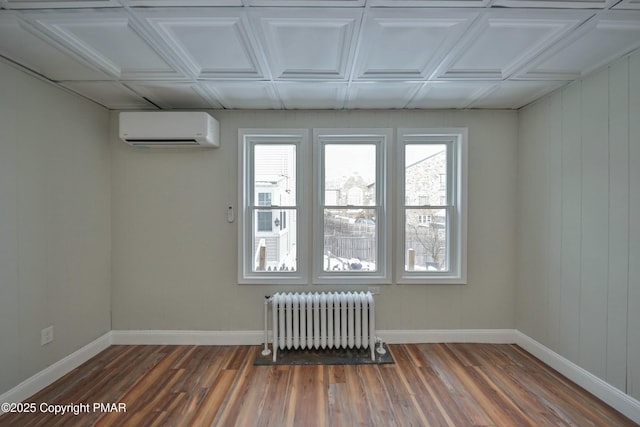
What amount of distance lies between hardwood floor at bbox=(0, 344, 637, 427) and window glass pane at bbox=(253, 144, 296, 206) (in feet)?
5.24

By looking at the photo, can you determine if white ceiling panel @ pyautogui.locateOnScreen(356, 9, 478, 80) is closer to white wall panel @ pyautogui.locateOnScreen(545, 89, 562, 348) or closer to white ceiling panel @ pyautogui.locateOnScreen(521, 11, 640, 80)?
white ceiling panel @ pyautogui.locateOnScreen(521, 11, 640, 80)

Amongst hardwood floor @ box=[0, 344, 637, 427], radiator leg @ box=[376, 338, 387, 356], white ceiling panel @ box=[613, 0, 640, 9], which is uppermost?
white ceiling panel @ box=[613, 0, 640, 9]

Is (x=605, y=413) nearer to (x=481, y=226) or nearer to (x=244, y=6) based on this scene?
(x=481, y=226)

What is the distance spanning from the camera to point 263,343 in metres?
2.94

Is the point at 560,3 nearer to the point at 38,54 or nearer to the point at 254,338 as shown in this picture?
the point at 38,54

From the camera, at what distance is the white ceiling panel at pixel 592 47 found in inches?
62.5

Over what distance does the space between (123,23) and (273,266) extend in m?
2.29

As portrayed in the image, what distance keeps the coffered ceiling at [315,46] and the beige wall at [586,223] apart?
0.29 metres

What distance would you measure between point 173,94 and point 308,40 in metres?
1.50

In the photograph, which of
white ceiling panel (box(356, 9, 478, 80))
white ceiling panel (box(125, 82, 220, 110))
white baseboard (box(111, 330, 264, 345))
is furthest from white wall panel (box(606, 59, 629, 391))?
white ceiling panel (box(125, 82, 220, 110))

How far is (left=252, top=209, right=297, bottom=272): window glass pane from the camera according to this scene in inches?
120

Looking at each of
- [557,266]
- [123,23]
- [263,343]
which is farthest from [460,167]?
[123,23]

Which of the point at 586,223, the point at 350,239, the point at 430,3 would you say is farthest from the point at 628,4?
the point at 350,239

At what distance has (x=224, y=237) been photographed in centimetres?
297
